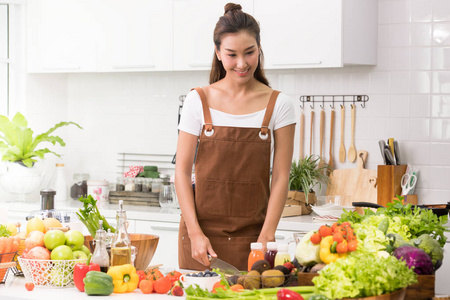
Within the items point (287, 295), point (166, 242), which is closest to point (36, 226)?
point (287, 295)

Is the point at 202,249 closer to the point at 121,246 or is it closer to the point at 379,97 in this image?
the point at 121,246

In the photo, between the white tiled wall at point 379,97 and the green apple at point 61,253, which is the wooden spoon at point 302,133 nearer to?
the white tiled wall at point 379,97

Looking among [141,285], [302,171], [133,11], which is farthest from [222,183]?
[133,11]

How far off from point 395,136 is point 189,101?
6.38 feet

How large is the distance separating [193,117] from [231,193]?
347 mm

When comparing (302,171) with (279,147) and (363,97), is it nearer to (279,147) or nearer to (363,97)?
(363,97)

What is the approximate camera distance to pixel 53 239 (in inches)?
91.3

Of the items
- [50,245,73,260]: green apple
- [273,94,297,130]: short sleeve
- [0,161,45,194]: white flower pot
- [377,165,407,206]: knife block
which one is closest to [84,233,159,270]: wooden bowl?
[50,245,73,260]: green apple

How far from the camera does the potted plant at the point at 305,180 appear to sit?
415 cm

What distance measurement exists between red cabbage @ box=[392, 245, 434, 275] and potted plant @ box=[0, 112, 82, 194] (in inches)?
129

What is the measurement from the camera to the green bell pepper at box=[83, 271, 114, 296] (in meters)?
2.08

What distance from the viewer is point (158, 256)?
4.21 metres

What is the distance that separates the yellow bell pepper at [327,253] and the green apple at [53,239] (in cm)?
95

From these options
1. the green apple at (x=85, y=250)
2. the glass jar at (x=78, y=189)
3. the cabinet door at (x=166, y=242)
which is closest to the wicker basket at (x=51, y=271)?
the green apple at (x=85, y=250)
